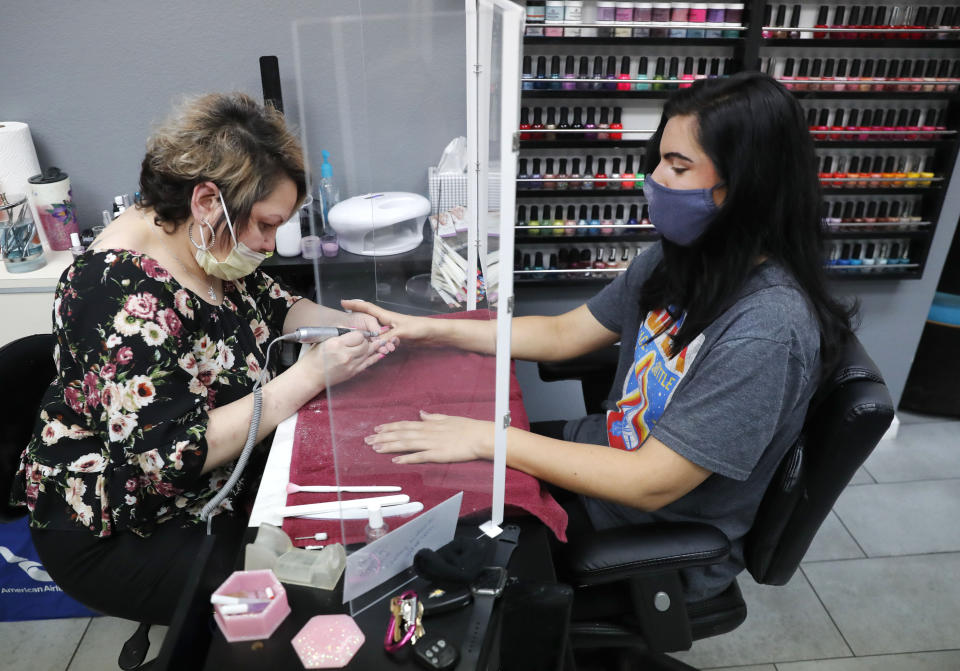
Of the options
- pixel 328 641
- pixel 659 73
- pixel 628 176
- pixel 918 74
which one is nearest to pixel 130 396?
pixel 328 641

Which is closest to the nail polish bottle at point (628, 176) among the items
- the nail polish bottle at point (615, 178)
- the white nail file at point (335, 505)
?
the nail polish bottle at point (615, 178)

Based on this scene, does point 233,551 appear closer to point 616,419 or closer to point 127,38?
point 616,419

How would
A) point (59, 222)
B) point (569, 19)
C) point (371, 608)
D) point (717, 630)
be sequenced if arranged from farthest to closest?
1. point (59, 222)
2. point (569, 19)
3. point (717, 630)
4. point (371, 608)

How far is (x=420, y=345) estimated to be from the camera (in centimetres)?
146

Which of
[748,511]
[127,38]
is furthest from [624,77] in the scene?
[127,38]

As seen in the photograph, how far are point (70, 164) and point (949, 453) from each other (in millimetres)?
3265

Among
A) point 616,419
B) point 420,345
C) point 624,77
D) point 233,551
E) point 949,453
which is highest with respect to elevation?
point 624,77

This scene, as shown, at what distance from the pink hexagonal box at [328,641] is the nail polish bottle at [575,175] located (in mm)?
1589

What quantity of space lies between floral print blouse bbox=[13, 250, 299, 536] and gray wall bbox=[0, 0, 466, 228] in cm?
71

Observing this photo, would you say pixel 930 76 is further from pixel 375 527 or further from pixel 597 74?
pixel 375 527

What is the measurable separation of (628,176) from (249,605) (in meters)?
1.74

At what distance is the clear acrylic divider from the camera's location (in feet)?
3.26

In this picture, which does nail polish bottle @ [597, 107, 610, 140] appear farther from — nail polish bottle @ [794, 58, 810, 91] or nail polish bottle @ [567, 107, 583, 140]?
nail polish bottle @ [794, 58, 810, 91]

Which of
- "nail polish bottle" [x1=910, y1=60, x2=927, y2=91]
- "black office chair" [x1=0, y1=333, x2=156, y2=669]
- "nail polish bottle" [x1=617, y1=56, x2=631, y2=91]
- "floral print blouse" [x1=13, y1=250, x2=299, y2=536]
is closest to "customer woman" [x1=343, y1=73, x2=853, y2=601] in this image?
"floral print blouse" [x1=13, y1=250, x2=299, y2=536]
